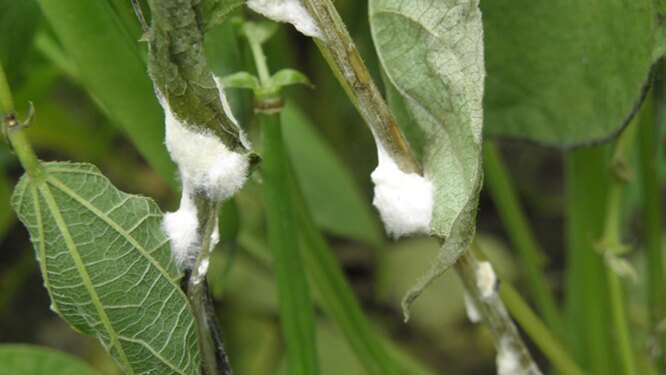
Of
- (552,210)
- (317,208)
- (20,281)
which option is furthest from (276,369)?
(552,210)

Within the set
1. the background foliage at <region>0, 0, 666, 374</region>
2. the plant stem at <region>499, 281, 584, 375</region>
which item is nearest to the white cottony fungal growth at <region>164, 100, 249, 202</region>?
the background foliage at <region>0, 0, 666, 374</region>

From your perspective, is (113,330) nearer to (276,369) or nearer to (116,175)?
(276,369)

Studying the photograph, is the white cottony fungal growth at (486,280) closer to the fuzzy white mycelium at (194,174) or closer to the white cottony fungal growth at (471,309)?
the white cottony fungal growth at (471,309)

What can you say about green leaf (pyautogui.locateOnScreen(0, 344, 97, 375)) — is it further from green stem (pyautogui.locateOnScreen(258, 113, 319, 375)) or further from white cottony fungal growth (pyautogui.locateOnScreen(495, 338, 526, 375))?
white cottony fungal growth (pyautogui.locateOnScreen(495, 338, 526, 375))

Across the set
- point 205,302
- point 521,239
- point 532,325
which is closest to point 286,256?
point 205,302

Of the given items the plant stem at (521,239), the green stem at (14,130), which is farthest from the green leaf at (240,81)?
the plant stem at (521,239)

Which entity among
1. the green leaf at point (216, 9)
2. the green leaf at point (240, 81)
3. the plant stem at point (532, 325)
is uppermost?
the green leaf at point (216, 9)
